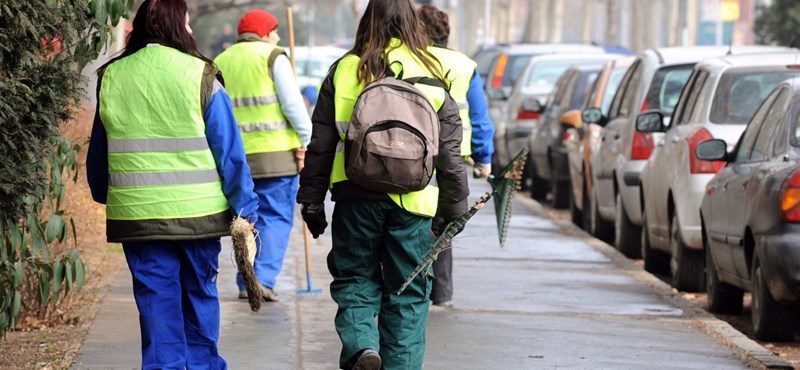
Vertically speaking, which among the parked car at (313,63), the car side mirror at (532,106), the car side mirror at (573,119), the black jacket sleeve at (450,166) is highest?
the black jacket sleeve at (450,166)

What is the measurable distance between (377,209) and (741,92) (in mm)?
5554

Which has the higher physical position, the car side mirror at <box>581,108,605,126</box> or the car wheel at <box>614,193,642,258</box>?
the car side mirror at <box>581,108,605,126</box>

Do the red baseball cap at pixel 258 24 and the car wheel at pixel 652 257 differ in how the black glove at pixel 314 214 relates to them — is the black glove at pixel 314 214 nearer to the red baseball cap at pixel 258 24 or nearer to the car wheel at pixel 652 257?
the red baseball cap at pixel 258 24

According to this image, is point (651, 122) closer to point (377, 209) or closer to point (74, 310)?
point (74, 310)

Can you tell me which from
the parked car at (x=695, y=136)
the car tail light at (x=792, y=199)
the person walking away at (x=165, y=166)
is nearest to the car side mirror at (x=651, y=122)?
the parked car at (x=695, y=136)

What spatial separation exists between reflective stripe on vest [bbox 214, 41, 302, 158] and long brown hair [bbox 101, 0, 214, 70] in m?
3.09

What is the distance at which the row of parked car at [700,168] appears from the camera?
8.73m

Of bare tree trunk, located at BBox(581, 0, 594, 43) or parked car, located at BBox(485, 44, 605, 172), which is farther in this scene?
bare tree trunk, located at BBox(581, 0, 594, 43)

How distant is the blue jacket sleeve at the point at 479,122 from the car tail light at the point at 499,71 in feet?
53.2

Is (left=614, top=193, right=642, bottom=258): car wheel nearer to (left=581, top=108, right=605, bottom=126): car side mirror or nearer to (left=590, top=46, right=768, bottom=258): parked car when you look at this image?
(left=590, top=46, right=768, bottom=258): parked car

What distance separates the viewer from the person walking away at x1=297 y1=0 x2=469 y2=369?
6.45m

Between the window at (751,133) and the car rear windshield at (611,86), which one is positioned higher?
the window at (751,133)

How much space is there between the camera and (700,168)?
10875 millimetres

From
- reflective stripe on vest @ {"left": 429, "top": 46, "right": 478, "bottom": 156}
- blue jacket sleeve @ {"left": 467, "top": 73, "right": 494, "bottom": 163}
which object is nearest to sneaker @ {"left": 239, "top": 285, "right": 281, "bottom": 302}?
blue jacket sleeve @ {"left": 467, "top": 73, "right": 494, "bottom": 163}
